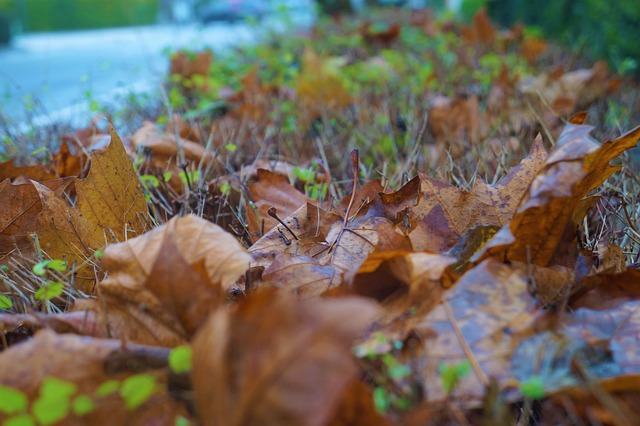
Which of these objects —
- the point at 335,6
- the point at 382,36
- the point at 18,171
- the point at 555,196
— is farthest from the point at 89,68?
the point at 555,196

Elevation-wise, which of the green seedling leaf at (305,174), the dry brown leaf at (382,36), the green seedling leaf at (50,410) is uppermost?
the green seedling leaf at (50,410)

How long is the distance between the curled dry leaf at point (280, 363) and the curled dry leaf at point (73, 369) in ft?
0.38

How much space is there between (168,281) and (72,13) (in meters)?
28.1

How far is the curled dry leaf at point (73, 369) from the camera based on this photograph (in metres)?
0.69

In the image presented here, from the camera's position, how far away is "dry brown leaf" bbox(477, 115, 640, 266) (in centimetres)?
87

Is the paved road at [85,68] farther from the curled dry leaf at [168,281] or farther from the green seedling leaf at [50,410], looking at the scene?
the green seedling leaf at [50,410]

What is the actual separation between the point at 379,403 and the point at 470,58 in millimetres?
4425

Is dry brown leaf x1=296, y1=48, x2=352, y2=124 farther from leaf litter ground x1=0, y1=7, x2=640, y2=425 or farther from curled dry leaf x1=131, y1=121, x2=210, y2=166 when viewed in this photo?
leaf litter ground x1=0, y1=7, x2=640, y2=425

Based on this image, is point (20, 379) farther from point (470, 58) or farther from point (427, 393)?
point (470, 58)

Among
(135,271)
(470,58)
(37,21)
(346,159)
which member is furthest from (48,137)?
(37,21)

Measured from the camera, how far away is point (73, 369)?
735 millimetres

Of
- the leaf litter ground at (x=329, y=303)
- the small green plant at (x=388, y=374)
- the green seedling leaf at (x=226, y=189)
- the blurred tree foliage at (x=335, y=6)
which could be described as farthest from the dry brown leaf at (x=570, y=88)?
the blurred tree foliage at (x=335, y=6)

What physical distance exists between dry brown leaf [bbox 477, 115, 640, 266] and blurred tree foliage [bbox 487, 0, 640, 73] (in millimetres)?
2461

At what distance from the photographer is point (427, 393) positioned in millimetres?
712
